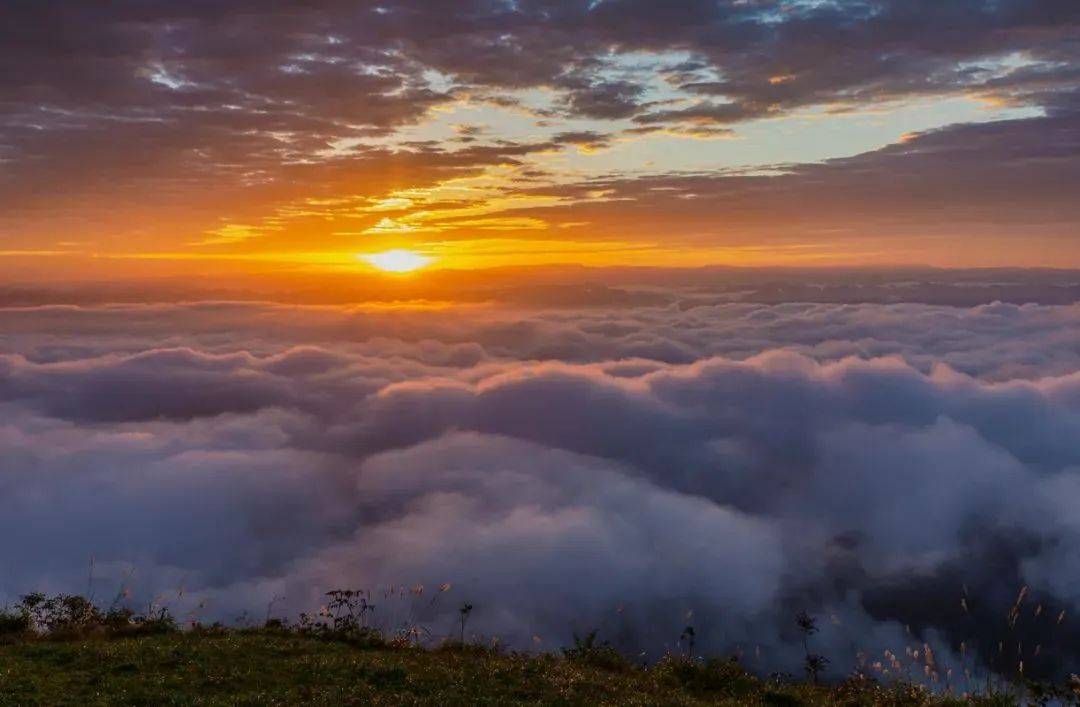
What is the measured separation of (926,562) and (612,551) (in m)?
79.6

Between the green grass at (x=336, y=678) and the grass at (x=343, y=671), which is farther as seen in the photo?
the grass at (x=343, y=671)

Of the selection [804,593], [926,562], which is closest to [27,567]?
[804,593]

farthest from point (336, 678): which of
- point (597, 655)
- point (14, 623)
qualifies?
point (14, 623)

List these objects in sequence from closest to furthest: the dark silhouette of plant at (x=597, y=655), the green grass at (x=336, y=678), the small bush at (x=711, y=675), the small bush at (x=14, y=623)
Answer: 1. the green grass at (x=336, y=678)
2. the small bush at (x=711, y=675)
3. the small bush at (x=14, y=623)
4. the dark silhouette of plant at (x=597, y=655)

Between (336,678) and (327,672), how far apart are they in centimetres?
50

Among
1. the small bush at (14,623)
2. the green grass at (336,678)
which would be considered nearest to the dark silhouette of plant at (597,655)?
the green grass at (336,678)

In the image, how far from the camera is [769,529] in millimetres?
182000

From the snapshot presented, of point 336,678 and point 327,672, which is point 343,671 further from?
point 336,678

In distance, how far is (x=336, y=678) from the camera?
13961mm

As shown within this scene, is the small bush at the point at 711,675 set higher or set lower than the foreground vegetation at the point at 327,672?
lower

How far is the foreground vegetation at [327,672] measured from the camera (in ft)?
42.2

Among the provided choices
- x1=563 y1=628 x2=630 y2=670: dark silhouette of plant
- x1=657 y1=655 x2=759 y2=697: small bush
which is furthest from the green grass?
x1=563 y1=628 x2=630 y2=670: dark silhouette of plant

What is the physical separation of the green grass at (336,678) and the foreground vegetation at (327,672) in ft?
0.11

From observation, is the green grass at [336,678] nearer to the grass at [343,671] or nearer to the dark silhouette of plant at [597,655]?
the grass at [343,671]
